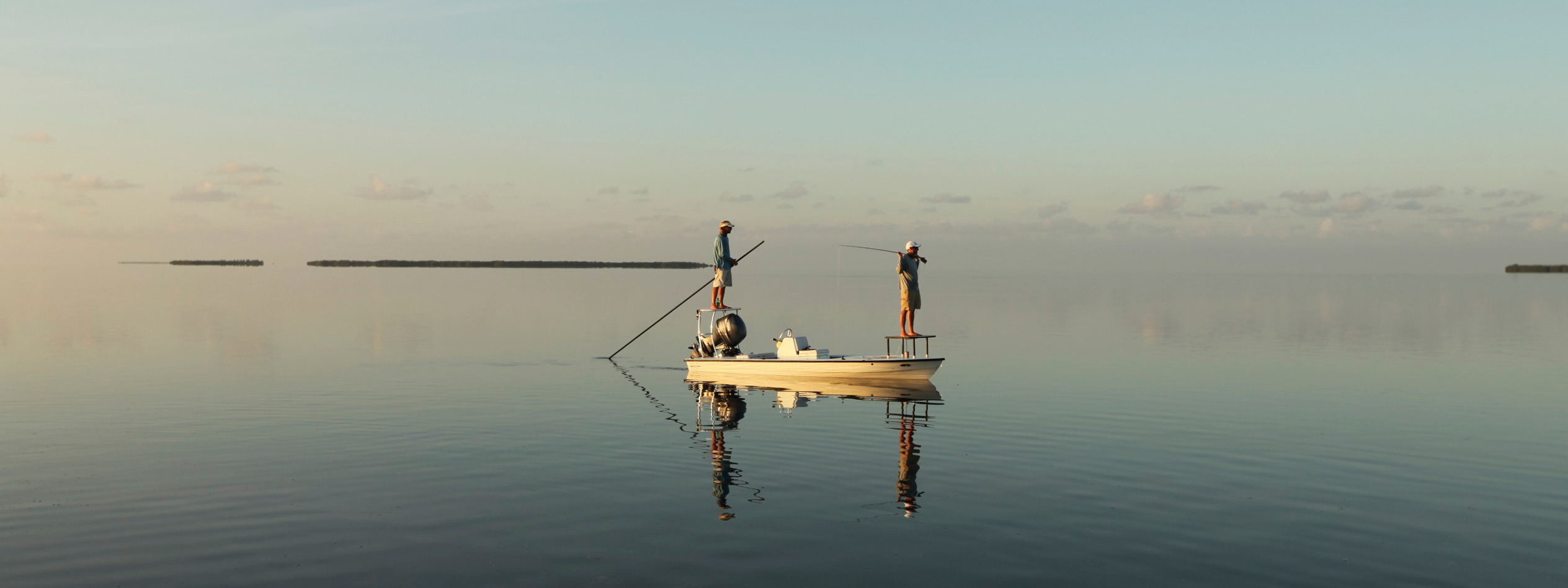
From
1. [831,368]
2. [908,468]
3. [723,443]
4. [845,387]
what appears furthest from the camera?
[831,368]

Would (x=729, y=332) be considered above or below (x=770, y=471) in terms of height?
above

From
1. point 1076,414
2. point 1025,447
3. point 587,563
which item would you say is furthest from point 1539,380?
point 587,563

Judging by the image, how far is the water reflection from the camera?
16906 mm

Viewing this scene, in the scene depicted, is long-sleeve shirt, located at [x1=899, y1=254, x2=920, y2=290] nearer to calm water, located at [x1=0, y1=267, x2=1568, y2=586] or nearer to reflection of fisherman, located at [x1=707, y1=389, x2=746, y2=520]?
calm water, located at [x1=0, y1=267, x2=1568, y2=586]

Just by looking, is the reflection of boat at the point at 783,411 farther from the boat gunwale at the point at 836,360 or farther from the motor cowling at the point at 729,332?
the motor cowling at the point at 729,332

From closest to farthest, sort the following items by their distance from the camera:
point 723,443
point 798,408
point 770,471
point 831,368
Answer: point 770,471 → point 723,443 → point 798,408 → point 831,368

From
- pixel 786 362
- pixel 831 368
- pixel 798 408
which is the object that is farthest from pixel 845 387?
pixel 798 408

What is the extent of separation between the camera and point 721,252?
34000 mm

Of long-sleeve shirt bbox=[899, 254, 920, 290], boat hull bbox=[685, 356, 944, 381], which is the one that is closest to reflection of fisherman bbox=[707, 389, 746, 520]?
boat hull bbox=[685, 356, 944, 381]

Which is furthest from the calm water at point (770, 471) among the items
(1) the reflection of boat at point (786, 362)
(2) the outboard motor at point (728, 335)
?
(2) the outboard motor at point (728, 335)

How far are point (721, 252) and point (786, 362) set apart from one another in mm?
4154

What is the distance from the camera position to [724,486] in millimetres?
17094

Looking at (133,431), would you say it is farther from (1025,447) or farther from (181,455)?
(1025,447)

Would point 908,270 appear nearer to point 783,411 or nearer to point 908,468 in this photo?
point 783,411
